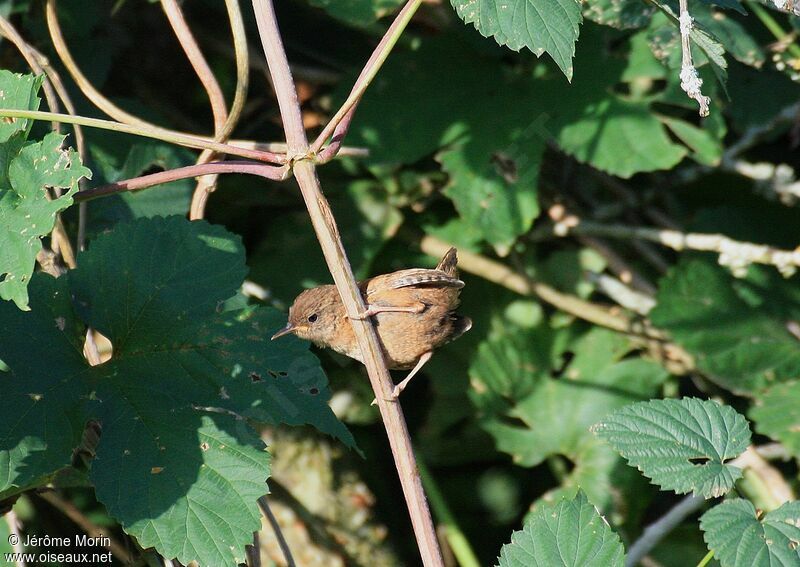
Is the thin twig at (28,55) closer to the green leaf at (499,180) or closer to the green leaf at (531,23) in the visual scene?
the green leaf at (531,23)

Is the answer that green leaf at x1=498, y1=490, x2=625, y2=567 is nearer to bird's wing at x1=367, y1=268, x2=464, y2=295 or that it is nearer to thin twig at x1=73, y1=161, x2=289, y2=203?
bird's wing at x1=367, y1=268, x2=464, y2=295

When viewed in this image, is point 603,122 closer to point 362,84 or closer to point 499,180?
point 499,180

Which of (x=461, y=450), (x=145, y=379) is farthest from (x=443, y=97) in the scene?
(x=145, y=379)

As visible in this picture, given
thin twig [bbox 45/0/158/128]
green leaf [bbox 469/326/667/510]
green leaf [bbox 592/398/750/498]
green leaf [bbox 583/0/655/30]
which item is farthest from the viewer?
green leaf [bbox 469/326/667/510]

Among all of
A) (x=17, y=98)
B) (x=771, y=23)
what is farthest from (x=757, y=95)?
(x=17, y=98)

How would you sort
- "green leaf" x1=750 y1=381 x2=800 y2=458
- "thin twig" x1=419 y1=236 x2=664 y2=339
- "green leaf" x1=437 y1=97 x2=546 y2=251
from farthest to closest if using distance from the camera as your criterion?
"thin twig" x1=419 y1=236 x2=664 y2=339, "green leaf" x1=437 y1=97 x2=546 y2=251, "green leaf" x1=750 y1=381 x2=800 y2=458

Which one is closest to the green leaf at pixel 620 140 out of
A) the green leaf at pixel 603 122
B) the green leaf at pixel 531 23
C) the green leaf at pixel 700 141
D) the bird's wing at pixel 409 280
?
the green leaf at pixel 603 122

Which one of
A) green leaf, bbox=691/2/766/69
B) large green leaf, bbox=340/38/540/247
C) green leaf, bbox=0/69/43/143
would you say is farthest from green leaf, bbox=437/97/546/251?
green leaf, bbox=0/69/43/143
